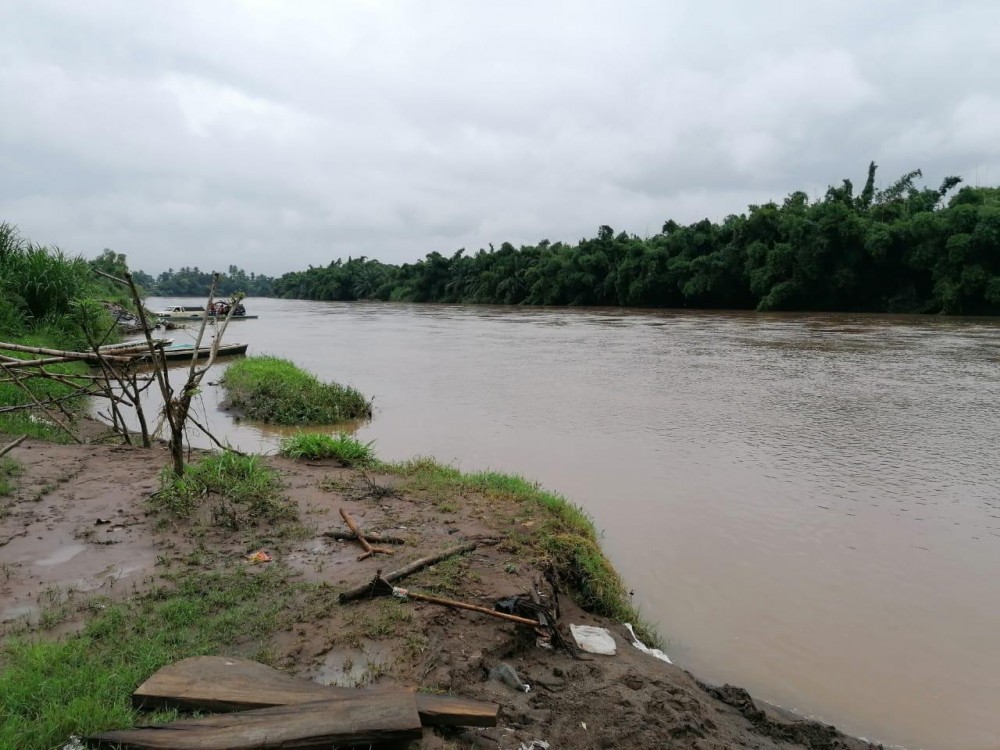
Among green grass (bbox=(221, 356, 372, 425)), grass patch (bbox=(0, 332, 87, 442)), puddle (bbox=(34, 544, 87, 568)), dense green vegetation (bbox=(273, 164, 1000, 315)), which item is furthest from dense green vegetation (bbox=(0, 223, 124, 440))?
dense green vegetation (bbox=(273, 164, 1000, 315))

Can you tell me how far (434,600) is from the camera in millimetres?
3635

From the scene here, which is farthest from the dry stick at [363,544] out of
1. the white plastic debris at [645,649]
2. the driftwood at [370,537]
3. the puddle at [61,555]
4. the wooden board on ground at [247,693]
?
the puddle at [61,555]

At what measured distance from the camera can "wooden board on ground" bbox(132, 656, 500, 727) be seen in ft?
8.80

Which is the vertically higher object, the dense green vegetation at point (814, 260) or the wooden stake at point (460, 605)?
the dense green vegetation at point (814, 260)

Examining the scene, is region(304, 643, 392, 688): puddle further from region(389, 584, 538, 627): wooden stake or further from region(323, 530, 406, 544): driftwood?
region(323, 530, 406, 544): driftwood

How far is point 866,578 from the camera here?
5191 mm

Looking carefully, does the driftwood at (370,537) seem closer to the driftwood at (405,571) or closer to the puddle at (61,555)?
the driftwood at (405,571)

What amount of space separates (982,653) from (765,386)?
9902 millimetres

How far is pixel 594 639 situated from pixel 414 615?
1020mm

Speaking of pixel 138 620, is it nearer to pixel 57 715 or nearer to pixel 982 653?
pixel 57 715

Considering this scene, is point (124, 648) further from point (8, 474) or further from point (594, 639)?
point (8, 474)

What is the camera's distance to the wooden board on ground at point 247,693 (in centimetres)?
268

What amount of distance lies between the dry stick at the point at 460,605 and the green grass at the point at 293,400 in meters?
7.28

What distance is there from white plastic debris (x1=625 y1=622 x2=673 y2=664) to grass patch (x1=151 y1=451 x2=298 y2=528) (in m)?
2.56
